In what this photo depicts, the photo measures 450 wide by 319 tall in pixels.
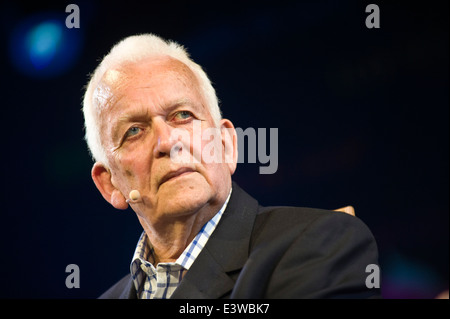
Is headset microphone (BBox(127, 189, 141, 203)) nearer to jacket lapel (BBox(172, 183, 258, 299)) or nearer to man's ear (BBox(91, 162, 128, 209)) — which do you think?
man's ear (BBox(91, 162, 128, 209))

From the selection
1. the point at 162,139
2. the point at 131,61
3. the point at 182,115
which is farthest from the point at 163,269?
the point at 131,61

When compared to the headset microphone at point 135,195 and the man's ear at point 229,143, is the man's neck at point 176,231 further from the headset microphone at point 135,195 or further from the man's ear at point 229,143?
the man's ear at point 229,143


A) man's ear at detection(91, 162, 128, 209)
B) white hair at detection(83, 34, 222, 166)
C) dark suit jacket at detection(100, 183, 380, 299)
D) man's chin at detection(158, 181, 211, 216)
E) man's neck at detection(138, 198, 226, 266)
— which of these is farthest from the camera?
man's ear at detection(91, 162, 128, 209)

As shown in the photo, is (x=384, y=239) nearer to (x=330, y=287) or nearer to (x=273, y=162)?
(x=273, y=162)

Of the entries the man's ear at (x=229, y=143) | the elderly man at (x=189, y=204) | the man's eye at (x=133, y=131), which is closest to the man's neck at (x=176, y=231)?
the elderly man at (x=189, y=204)

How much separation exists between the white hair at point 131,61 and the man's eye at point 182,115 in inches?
6.2

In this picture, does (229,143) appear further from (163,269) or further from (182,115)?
(163,269)

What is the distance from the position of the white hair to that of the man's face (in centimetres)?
5

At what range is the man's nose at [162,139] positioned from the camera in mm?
2033

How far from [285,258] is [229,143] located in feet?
2.64

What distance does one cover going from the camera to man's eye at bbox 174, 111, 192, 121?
7.04 ft

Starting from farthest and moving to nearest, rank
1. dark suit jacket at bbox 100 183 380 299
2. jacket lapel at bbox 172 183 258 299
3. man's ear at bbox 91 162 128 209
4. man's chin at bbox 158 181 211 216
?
man's ear at bbox 91 162 128 209 < man's chin at bbox 158 181 211 216 < jacket lapel at bbox 172 183 258 299 < dark suit jacket at bbox 100 183 380 299

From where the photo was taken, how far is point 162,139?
2.04 metres

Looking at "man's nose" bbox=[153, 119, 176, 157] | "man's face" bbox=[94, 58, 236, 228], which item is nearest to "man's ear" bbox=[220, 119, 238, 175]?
Result: "man's face" bbox=[94, 58, 236, 228]
